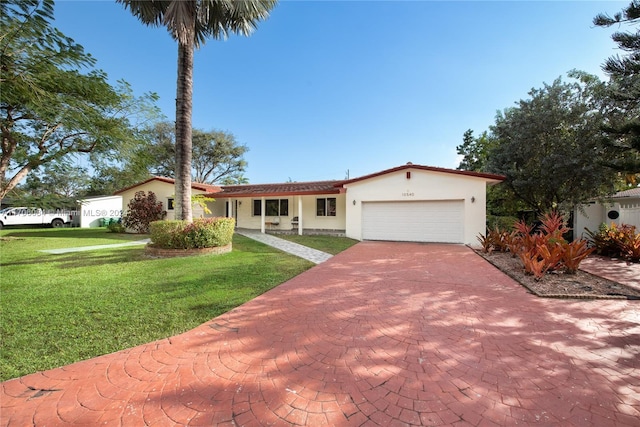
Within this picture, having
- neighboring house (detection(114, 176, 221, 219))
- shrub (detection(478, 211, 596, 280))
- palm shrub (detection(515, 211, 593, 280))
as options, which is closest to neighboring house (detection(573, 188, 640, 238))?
shrub (detection(478, 211, 596, 280))

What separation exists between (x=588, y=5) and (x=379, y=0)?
5.84 metres

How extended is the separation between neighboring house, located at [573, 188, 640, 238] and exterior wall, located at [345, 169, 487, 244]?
4720 millimetres

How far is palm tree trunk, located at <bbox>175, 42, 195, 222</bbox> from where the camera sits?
28.9ft

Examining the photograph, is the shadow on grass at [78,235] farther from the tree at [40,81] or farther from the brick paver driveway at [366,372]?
the brick paver driveway at [366,372]

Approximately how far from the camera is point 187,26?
26.2 feet

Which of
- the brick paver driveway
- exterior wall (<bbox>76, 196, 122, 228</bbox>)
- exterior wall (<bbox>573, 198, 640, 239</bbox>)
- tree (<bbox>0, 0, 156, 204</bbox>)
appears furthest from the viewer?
exterior wall (<bbox>76, 196, 122, 228</bbox>)

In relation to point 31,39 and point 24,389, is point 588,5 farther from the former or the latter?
point 24,389

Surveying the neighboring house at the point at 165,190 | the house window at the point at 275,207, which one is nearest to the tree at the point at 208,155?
the neighboring house at the point at 165,190

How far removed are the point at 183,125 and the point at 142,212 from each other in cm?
1022

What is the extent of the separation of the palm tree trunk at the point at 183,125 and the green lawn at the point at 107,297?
2411 mm

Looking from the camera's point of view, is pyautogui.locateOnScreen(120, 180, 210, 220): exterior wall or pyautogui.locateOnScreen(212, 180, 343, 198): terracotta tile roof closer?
pyautogui.locateOnScreen(212, 180, 343, 198): terracotta tile roof

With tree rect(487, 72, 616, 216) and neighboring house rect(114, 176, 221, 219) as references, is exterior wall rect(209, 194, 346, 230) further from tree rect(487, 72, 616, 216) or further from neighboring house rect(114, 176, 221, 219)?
tree rect(487, 72, 616, 216)

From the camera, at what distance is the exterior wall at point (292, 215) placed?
15.9m

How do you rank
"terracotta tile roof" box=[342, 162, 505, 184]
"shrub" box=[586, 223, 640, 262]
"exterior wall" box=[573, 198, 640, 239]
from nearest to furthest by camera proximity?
"shrub" box=[586, 223, 640, 262]
"terracotta tile roof" box=[342, 162, 505, 184]
"exterior wall" box=[573, 198, 640, 239]
